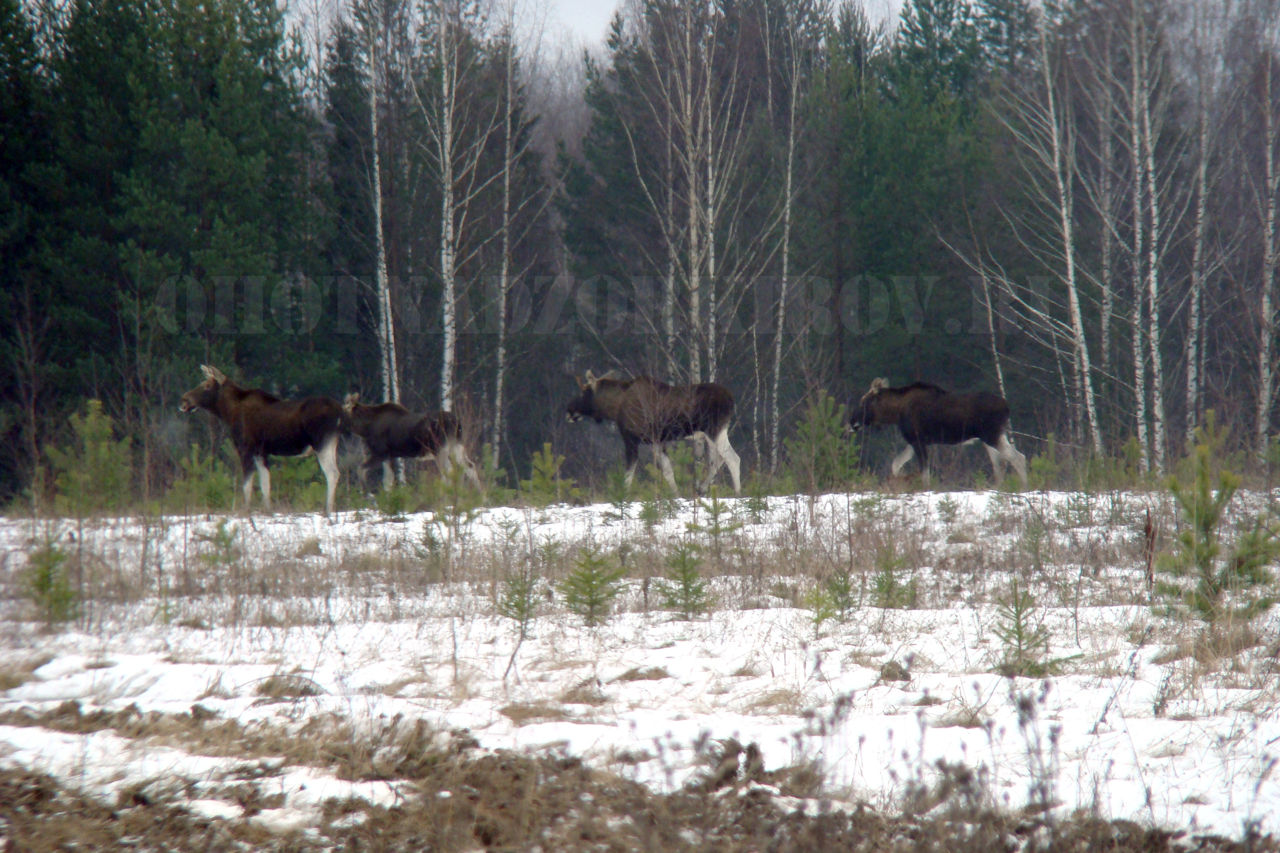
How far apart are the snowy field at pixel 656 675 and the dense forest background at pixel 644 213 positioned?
968 centimetres

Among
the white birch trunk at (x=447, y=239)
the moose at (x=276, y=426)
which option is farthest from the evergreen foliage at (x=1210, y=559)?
the white birch trunk at (x=447, y=239)

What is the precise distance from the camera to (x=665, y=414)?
1338cm

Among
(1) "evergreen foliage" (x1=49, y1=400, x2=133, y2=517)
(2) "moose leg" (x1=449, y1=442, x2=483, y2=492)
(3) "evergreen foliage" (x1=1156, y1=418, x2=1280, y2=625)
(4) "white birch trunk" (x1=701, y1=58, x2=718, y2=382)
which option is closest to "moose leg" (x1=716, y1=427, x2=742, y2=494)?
(4) "white birch trunk" (x1=701, y1=58, x2=718, y2=382)

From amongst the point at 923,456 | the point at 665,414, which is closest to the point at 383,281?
the point at 665,414

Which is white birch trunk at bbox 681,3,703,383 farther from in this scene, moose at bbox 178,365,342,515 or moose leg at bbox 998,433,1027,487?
moose at bbox 178,365,342,515

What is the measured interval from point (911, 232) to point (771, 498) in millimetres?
15790

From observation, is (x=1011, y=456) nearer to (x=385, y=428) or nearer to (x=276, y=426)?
(x=385, y=428)

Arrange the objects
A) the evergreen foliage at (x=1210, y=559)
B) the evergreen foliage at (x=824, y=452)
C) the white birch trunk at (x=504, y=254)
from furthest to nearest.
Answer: the white birch trunk at (x=504, y=254)
the evergreen foliage at (x=824, y=452)
the evergreen foliage at (x=1210, y=559)

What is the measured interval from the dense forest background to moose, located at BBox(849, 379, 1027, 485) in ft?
8.12

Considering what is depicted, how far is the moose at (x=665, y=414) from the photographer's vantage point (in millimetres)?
13344

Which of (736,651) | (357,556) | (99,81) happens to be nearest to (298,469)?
(357,556)

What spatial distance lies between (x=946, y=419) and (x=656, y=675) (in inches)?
431

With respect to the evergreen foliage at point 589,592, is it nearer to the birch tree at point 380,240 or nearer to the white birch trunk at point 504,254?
the birch tree at point 380,240

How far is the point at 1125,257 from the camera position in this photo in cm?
2128
